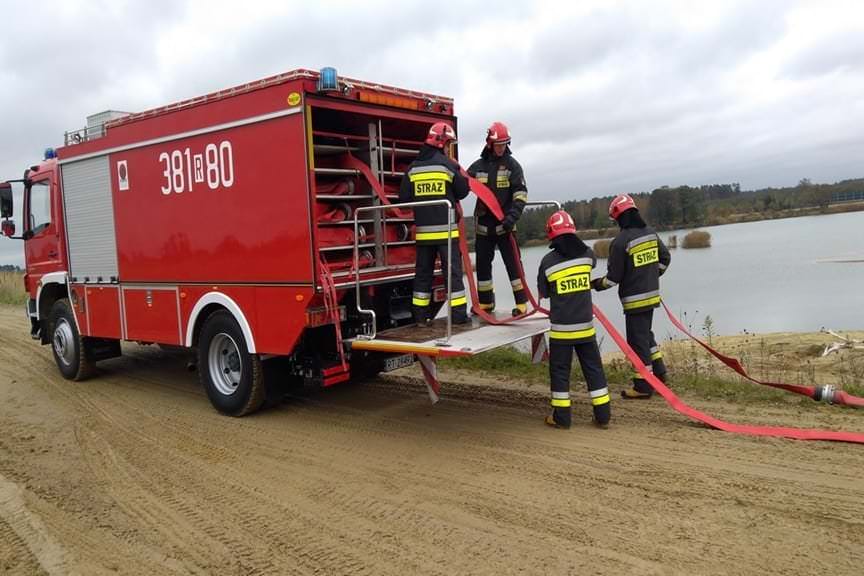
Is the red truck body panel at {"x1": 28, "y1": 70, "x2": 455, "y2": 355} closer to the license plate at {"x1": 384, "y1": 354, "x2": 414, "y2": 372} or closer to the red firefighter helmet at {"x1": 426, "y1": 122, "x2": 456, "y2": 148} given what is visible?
the red firefighter helmet at {"x1": 426, "y1": 122, "x2": 456, "y2": 148}

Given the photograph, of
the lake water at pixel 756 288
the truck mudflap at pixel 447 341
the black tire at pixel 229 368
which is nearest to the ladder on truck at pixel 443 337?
the truck mudflap at pixel 447 341

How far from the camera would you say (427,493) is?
14.8 ft

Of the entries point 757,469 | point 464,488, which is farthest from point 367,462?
point 757,469

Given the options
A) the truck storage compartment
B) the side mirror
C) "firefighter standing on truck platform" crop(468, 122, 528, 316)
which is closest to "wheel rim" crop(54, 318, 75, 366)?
the side mirror

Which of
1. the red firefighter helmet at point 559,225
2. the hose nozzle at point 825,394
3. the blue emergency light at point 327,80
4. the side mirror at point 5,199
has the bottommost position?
the hose nozzle at point 825,394

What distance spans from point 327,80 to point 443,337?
2.42m

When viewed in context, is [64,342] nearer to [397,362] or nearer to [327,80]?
[397,362]

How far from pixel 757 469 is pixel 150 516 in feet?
13.9

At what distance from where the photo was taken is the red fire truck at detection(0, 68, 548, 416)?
18.6 feet

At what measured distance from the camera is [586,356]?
5773mm

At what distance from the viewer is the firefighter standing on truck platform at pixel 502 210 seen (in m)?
6.91

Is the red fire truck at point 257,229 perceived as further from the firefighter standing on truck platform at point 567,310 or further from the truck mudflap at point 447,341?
the firefighter standing on truck platform at point 567,310

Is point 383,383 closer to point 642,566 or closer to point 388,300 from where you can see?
point 388,300

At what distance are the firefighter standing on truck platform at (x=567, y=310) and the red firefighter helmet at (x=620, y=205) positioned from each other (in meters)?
1.21
